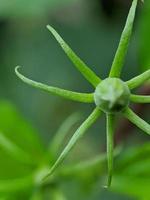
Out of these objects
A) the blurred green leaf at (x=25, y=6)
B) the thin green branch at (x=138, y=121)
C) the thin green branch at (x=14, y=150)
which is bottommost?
the thin green branch at (x=14, y=150)

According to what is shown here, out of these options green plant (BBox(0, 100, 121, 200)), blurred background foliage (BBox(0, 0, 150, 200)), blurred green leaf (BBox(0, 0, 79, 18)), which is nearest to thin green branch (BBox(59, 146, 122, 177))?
green plant (BBox(0, 100, 121, 200))

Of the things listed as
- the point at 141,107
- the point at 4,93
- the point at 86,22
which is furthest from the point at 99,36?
the point at 141,107

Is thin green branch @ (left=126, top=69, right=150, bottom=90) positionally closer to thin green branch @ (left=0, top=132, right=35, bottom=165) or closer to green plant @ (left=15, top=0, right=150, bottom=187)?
green plant @ (left=15, top=0, right=150, bottom=187)

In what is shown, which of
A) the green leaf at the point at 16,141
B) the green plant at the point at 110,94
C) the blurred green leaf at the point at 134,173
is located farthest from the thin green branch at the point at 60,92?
the green leaf at the point at 16,141

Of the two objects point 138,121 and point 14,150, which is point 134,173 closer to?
point 14,150

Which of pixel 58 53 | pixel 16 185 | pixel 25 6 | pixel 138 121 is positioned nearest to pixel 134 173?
pixel 16 185

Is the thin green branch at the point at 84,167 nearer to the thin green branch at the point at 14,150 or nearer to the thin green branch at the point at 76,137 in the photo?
the thin green branch at the point at 14,150

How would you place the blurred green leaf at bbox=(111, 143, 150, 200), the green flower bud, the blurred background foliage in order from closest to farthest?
the green flower bud
the blurred green leaf at bbox=(111, 143, 150, 200)
the blurred background foliage
